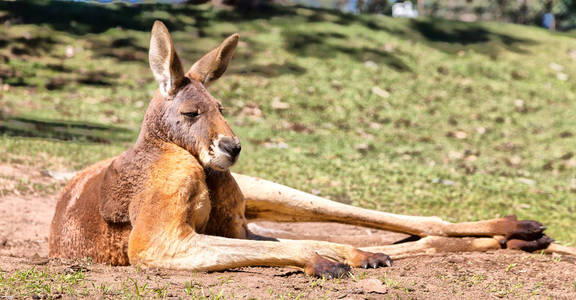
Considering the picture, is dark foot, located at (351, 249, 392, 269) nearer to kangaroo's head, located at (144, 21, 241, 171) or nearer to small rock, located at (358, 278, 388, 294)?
small rock, located at (358, 278, 388, 294)

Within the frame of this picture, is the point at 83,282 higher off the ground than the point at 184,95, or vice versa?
the point at 184,95

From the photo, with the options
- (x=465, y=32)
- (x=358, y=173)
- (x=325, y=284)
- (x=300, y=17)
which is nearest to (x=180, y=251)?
(x=325, y=284)

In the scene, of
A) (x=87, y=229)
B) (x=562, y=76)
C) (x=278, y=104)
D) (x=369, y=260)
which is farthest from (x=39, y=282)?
(x=562, y=76)

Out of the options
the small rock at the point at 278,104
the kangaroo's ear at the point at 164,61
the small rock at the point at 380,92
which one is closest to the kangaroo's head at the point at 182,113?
the kangaroo's ear at the point at 164,61

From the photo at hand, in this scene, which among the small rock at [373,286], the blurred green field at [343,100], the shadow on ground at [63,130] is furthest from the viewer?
the shadow on ground at [63,130]

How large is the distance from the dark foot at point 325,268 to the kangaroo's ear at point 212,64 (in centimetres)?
132

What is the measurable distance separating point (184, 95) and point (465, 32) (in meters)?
17.9

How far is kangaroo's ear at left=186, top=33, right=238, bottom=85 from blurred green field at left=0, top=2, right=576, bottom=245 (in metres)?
3.92

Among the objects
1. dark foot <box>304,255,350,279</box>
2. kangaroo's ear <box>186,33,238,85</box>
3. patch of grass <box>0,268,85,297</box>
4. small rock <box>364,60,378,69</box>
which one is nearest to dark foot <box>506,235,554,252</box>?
dark foot <box>304,255,350,279</box>

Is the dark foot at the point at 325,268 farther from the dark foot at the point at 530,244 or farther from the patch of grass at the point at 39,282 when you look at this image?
the dark foot at the point at 530,244

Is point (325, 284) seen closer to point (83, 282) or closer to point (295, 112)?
point (83, 282)

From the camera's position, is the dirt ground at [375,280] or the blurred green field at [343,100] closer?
the dirt ground at [375,280]

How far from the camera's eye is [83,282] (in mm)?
3410

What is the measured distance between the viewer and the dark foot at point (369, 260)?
12.7ft
